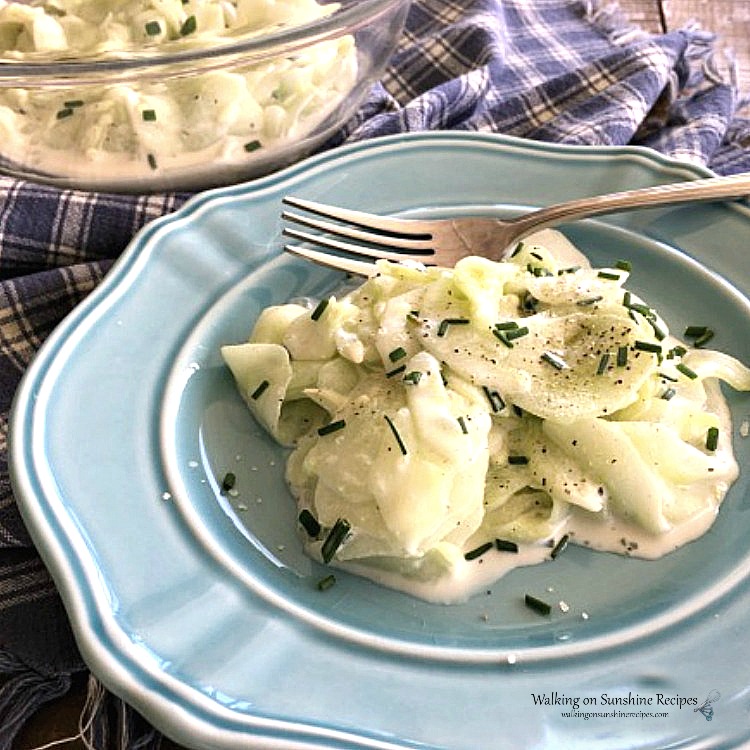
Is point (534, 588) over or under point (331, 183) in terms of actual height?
under

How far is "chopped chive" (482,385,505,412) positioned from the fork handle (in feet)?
1.82

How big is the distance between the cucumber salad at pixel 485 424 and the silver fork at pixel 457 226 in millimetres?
265

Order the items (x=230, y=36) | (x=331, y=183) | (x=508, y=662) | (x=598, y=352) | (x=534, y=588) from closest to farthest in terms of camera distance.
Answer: (x=508, y=662) < (x=534, y=588) < (x=598, y=352) < (x=331, y=183) < (x=230, y=36)

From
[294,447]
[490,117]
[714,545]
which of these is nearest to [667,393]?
Result: [714,545]

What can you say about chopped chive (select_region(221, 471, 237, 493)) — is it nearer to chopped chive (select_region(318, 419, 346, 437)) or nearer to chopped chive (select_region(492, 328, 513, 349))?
chopped chive (select_region(318, 419, 346, 437))

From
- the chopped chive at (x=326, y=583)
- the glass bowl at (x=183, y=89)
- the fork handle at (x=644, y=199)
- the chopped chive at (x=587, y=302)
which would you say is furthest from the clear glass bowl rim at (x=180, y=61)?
the chopped chive at (x=326, y=583)

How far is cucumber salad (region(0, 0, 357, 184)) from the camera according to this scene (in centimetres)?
229

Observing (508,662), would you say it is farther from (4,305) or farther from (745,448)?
Answer: (4,305)

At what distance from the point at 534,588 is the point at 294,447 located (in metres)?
0.45

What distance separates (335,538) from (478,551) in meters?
0.21

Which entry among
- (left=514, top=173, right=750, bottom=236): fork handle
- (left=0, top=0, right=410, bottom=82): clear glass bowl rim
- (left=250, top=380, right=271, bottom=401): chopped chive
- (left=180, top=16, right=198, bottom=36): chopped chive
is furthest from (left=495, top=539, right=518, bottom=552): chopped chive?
(left=180, top=16, right=198, bottom=36): chopped chive

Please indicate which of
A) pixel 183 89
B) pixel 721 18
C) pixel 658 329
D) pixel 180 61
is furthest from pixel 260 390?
pixel 721 18

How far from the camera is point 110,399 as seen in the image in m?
1.67

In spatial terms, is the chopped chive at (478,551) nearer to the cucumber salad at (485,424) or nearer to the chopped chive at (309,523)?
the cucumber salad at (485,424)
